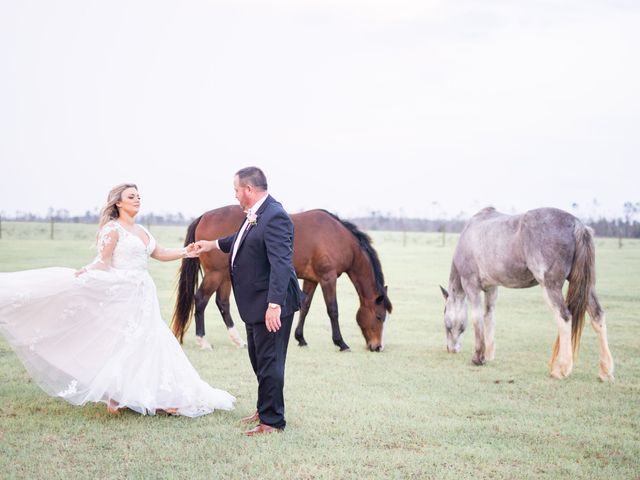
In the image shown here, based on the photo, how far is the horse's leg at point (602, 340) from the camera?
23.8 feet

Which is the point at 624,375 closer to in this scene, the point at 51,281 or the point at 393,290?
the point at 51,281

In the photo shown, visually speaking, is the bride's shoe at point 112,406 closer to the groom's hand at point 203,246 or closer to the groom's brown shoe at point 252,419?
the groom's brown shoe at point 252,419

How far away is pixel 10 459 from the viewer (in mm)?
4336

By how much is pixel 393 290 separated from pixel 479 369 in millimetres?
10780

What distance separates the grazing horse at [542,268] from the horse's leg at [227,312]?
360 cm

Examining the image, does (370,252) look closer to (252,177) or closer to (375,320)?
(375,320)

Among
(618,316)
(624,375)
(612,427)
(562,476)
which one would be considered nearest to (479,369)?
(624,375)

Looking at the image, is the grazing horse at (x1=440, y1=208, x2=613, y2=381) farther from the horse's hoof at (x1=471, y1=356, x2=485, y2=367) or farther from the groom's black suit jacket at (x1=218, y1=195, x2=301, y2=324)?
the groom's black suit jacket at (x1=218, y1=195, x2=301, y2=324)

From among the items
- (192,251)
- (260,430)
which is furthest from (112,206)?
(260,430)

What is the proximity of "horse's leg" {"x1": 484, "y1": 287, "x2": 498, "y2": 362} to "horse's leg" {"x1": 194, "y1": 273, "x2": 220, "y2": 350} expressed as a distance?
407cm

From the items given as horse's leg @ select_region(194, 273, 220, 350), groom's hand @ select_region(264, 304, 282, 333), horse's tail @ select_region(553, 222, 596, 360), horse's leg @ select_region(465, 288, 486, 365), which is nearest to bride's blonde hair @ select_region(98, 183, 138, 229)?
groom's hand @ select_region(264, 304, 282, 333)

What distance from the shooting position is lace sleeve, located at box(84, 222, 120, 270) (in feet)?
18.3

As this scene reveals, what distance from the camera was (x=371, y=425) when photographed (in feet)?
17.5

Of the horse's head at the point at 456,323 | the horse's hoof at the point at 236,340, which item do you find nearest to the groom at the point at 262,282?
the horse's hoof at the point at 236,340
